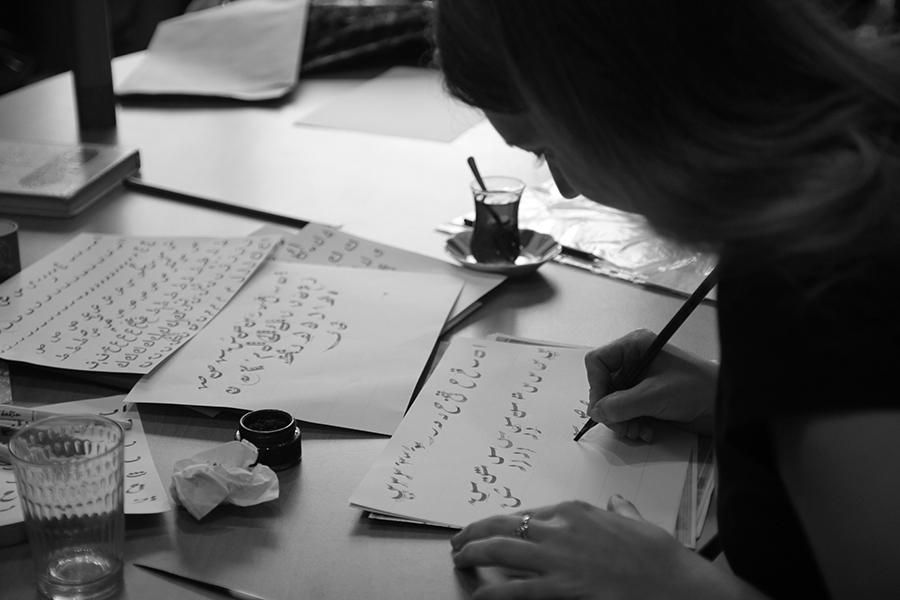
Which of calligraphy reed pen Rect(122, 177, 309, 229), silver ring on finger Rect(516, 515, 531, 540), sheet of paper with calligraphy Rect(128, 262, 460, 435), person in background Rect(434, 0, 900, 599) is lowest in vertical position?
calligraphy reed pen Rect(122, 177, 309, 229)

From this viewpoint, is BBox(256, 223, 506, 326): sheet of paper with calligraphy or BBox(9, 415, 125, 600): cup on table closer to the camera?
BBox(9, 415, 125, 600): cup on table

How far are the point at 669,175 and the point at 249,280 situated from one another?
2.16ft

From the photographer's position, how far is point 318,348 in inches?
39.1

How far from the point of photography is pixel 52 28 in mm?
4523

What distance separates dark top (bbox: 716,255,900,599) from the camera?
0.55m

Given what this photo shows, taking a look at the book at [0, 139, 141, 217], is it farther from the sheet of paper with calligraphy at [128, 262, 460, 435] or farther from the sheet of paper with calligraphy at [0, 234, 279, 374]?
the sheet of paper with calligraphy at [128, 262, 460, 435]

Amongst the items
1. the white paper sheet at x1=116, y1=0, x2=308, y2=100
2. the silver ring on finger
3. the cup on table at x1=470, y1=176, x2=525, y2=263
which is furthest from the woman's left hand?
the white paper sheet at x1=116, y1=0, x2=308, y2=100

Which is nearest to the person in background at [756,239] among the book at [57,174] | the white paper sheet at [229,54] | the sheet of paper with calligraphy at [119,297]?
the sheet of paper with calligraphy at [119,297]

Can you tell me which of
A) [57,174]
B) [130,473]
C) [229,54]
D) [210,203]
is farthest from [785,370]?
[229,54]

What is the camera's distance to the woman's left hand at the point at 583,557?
64 centimetres

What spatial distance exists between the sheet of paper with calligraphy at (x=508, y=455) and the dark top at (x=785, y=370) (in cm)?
10

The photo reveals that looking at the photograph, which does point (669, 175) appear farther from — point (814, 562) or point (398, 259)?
point (398, 259)

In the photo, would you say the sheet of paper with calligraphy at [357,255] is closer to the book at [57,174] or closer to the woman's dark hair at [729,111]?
the book at [57,174]

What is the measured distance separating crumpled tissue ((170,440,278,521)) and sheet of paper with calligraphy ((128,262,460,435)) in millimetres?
105
